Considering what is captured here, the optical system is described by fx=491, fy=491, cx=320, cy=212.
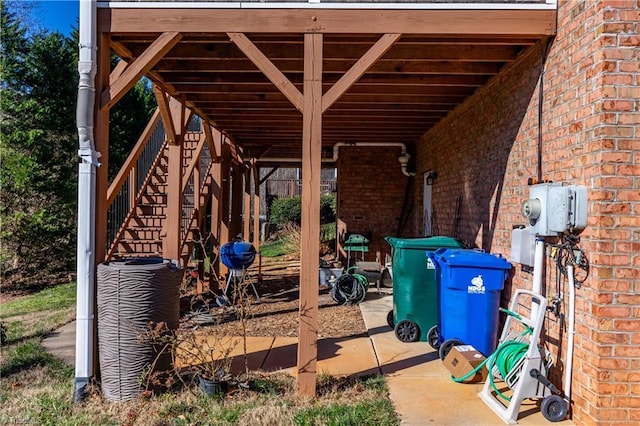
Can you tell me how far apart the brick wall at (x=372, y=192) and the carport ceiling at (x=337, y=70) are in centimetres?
244

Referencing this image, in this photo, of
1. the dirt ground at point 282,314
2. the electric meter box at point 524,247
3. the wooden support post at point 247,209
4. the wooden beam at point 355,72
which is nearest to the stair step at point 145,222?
the dirt ground at point 282,314

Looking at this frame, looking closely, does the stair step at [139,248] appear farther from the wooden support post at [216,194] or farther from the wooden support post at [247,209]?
the wooden support post at [247,209]

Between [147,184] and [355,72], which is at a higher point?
[355,72]

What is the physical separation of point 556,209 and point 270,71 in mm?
2441

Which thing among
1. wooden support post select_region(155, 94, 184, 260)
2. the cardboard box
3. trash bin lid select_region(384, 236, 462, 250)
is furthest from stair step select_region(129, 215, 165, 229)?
the cardboard box

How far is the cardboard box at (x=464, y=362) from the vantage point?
4141 millimetres

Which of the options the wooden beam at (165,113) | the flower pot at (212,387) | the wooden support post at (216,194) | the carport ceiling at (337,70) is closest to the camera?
the flower pot at (212,387)

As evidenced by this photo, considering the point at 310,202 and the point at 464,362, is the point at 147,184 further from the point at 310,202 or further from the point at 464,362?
the point at 464,362

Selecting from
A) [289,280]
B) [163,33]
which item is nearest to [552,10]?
[163,33]

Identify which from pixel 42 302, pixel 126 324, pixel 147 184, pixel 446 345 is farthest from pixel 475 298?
pixel 42 302

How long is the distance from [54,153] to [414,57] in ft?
33.5

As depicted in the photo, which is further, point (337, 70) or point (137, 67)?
point (337, 70)

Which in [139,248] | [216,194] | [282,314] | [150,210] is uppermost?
[216,194]

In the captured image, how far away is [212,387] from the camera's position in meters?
3.86
